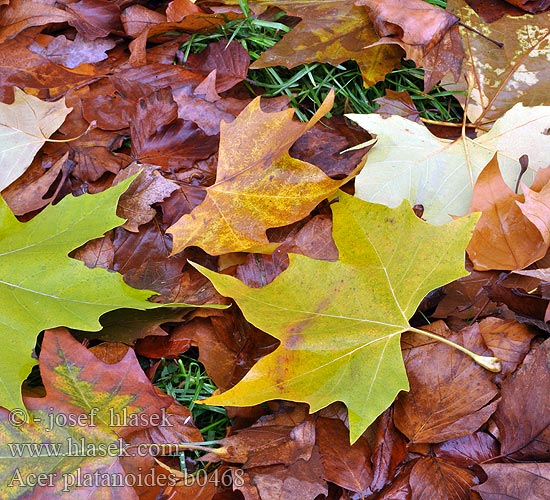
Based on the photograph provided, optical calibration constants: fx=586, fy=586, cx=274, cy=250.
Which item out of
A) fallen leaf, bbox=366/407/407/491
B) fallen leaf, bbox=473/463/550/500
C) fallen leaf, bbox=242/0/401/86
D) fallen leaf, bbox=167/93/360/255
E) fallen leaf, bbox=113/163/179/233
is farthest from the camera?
fallen leaf, bbox=242/0/401/86

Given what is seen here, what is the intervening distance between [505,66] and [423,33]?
23cm

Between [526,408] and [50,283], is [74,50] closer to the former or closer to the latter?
[50,283]

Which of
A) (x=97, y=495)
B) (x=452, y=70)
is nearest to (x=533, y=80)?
(x=452, y=70)

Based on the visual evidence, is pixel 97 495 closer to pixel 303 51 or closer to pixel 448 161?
pixel 448 161

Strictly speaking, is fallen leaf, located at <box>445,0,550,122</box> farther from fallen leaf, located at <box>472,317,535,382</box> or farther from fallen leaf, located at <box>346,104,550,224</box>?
fallen leaf, located at <box>472,317,535,382</box>

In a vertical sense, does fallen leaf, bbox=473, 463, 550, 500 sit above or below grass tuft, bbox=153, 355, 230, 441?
above

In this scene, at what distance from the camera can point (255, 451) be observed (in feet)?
4.10

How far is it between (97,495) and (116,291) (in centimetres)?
40

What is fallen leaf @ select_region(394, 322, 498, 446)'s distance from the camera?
4.04 feet

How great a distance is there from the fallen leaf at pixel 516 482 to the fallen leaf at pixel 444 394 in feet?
0.32

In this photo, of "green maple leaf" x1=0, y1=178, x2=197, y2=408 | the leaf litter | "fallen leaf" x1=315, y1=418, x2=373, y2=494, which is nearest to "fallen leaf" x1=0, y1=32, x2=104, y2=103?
the leaf litter

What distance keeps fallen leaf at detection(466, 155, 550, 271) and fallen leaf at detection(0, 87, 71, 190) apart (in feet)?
3.49

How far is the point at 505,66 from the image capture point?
1.51 metres

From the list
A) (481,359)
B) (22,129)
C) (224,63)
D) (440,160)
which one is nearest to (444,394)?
(481,359)
